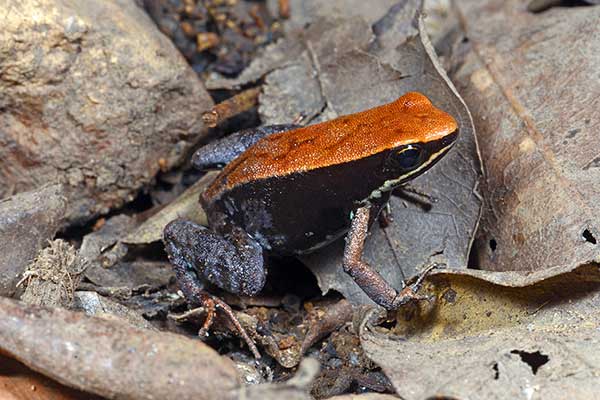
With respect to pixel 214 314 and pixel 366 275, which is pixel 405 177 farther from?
pixel 214 314

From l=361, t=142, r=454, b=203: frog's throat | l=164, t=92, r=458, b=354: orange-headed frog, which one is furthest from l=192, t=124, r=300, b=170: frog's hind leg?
l=361, t=142, r=454, b=203: frog's throat

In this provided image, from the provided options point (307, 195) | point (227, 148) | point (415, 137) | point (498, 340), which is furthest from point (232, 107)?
point (498, 340)

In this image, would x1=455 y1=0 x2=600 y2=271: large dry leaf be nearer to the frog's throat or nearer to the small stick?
the frog's throat

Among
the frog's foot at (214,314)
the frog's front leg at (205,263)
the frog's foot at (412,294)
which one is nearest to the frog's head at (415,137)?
the frog's foot at (412,294)

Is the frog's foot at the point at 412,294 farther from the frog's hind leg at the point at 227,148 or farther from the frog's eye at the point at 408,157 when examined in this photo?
the frog's hind leg at the point at 227,148

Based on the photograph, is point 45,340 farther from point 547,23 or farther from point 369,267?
point 547,23

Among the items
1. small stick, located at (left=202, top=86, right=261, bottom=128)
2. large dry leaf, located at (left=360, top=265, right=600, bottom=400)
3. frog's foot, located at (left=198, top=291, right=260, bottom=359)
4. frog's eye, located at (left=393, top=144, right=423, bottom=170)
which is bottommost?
large dry leaf, located at (left=360, top=265, right=600, bottom=400)
